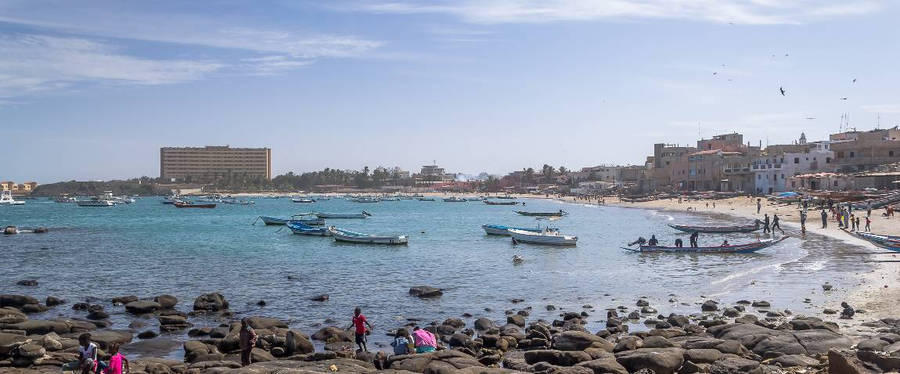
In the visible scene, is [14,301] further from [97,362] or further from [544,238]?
[544,238]

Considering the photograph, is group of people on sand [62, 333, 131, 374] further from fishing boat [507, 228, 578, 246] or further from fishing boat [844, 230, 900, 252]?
fishing boat [507, 228, 578, 246]


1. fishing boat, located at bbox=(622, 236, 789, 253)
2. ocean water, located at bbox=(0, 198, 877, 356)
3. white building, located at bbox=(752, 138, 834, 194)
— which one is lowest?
ocean water, located at bbox=(0, 198, 877, 356)

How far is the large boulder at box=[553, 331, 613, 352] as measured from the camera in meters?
19.1

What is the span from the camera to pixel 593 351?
60.2 ft

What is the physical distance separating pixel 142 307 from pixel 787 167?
92.7m

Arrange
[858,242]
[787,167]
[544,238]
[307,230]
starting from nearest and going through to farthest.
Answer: [858,242] → [544,238] → [307,230] → [787,167]

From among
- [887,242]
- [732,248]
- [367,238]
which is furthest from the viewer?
[367,238]

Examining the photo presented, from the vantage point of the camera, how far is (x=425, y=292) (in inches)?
1221

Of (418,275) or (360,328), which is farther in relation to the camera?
(418,275)

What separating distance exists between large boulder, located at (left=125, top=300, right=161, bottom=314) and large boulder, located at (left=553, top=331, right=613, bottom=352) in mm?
16496

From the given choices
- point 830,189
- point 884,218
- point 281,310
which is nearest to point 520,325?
point 281,310

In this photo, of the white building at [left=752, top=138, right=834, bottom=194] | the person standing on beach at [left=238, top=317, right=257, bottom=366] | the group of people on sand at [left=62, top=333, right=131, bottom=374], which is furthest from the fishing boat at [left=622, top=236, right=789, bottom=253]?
→ the white building at [left=752, top=138, right=834, bottom=194]

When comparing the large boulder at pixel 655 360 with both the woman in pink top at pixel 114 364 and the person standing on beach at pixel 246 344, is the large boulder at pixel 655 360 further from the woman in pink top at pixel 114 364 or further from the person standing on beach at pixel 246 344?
the woman in pink top at pixel 114 364

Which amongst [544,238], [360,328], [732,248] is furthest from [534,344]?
[544,238]
